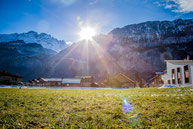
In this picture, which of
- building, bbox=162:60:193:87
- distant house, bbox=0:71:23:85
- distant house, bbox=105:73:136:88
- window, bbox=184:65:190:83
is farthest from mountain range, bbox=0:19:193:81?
window, bbox=184:65:190:83

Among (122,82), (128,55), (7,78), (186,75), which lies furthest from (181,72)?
(128,55)

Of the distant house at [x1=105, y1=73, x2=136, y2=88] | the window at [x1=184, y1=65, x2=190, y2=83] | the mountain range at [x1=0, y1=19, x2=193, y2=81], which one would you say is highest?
the mountain range at [x1=0, y1=19, x2=193, y2=81]

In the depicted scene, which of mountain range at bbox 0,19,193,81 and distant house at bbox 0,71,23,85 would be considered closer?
distant house at bbox 0,71,23,85

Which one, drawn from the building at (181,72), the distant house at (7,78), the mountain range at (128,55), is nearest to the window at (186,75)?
the building at (181,72)

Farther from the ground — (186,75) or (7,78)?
(186,75)

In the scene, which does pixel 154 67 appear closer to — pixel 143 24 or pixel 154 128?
pixel 143 24

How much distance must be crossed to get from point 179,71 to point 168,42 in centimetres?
13691

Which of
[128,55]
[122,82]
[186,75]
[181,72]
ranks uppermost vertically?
[128,55]

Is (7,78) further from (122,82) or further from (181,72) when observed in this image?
(181,72)

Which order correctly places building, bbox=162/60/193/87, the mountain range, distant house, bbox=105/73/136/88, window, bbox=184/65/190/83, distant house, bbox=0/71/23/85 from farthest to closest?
the mountain range → distant house, bbox=0/71/23/85 → distant house, bbox=105/73/136/88 → window, bbox=184/65/190/83 → building, bbox=162/60/193/87

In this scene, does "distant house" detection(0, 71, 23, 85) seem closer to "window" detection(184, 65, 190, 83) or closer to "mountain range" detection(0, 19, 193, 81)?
"window" detection(184, 65, 190, 83)

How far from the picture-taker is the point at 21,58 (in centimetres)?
19612

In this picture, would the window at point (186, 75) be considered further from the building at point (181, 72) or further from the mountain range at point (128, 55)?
the mountain range at point (128, 55)

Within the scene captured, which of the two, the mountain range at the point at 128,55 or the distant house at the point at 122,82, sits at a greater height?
the mountain range at the point at 128,55
